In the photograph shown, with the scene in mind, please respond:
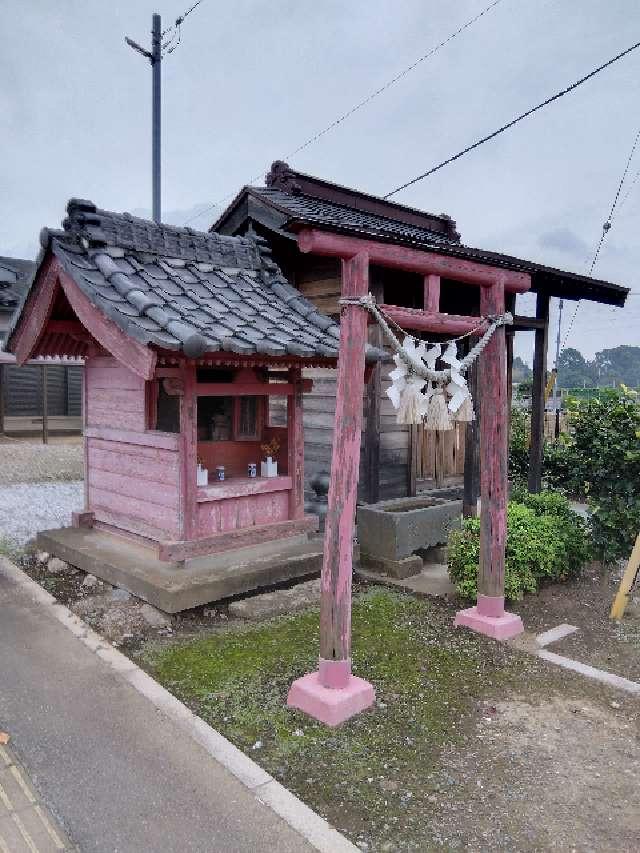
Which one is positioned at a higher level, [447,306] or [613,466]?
[447,306]

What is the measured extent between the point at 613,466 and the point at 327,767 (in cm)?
528

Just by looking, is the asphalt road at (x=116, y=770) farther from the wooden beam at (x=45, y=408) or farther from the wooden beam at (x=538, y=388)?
the wooden beam at (x=45, y=408)

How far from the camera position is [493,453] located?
6012mm

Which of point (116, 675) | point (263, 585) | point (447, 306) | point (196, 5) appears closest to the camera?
point (116, 675)

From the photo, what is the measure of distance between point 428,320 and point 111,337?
126 inches

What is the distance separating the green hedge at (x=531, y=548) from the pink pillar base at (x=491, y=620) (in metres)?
0.48

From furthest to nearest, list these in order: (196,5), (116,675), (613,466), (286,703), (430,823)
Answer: (196,5) < (613,466) < (116,675) < (286,703) < (430,823)

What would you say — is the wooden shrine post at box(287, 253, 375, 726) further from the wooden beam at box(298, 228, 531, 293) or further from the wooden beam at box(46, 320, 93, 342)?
the wooden beam at box(46, 320, 93, 342)

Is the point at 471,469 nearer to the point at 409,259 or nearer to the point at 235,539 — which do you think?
the point at 235,539

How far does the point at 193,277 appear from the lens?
7.46 meters

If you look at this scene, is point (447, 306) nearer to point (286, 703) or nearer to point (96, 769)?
point (286, 703)

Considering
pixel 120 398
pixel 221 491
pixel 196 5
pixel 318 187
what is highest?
pixel 196 5

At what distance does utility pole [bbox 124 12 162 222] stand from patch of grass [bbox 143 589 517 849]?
13.4m

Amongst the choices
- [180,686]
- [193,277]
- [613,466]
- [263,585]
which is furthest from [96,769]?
[613,466]
